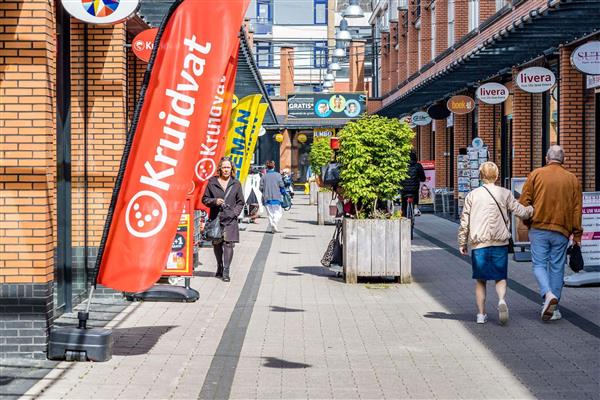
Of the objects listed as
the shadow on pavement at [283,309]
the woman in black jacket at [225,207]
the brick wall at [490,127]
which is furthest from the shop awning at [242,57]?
the brick wall at [490,127]

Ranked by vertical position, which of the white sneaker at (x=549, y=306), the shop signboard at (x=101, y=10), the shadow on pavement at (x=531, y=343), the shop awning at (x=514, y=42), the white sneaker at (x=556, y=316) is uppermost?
the shop awning at (x=514, y=42)

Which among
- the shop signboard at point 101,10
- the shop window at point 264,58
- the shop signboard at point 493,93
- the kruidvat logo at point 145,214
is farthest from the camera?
the shop window at point 264,58

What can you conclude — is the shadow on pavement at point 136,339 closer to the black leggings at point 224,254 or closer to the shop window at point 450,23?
the black leggings at point 224,254

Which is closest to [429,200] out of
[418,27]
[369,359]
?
[418,27]

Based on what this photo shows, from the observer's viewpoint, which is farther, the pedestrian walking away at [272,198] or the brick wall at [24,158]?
the pedestrian walking away at [272,198]

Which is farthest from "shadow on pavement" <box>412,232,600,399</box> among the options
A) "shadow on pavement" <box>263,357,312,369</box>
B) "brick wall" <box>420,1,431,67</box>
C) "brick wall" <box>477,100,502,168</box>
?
"brick wall" <box>420,1,431,67</box>

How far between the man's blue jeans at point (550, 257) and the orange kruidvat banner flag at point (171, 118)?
468 cm

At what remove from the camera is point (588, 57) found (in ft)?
53.4

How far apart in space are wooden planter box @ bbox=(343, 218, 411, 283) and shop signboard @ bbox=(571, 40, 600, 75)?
11.1 ft

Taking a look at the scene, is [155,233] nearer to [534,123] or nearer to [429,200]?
[534,123]

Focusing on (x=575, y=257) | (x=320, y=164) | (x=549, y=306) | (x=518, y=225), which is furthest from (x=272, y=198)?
(x=549, y=306)

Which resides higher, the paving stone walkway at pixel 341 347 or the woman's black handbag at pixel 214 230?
the woman's black handbag at pixel 214 230

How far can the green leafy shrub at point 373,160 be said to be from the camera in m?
16.2

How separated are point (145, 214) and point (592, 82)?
13042 millimetres
